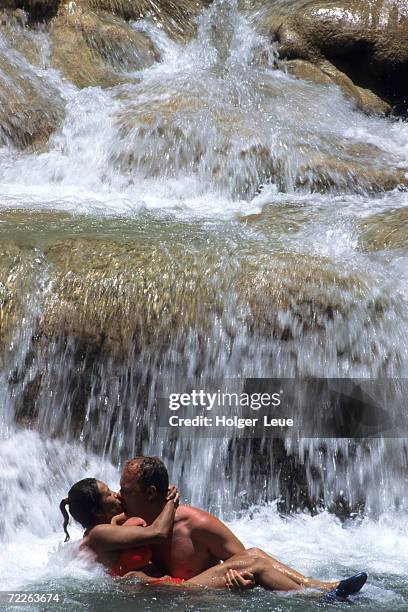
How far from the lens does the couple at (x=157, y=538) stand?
197 inches

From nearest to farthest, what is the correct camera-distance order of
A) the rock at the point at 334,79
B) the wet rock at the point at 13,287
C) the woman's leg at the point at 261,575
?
the woman's leg at the point at 261,575 < the wet rock at the point at 13,287 < the rock at the point at 334,79

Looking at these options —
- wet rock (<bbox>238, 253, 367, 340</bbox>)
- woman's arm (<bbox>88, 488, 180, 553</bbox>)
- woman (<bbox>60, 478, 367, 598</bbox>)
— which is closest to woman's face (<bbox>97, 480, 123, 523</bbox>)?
woman (<bbox>60, 478, 367, 598</bbox>)

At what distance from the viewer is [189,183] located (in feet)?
30.6

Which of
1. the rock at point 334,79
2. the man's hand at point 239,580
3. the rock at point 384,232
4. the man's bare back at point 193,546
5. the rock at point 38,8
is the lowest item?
the man's hand at point 239,580

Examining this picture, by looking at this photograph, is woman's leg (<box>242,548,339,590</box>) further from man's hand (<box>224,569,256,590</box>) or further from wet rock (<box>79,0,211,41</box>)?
wet rock (<box>79,0,211,41</box>)

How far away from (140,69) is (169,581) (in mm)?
7698

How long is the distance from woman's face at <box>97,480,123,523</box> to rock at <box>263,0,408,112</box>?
295 inches

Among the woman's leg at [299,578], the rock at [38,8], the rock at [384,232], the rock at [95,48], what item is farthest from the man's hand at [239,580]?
the rock at [38,8]

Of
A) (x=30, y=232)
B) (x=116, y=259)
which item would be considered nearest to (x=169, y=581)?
(x=116, y=259)

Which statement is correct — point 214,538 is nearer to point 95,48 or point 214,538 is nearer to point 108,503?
point 108,503

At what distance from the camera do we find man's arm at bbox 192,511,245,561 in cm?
513

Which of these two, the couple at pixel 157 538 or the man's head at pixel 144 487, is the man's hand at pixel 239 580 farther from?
the man's head at pixel 144 487

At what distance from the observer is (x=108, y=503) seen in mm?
5199

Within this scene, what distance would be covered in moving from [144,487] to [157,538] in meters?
0.26
